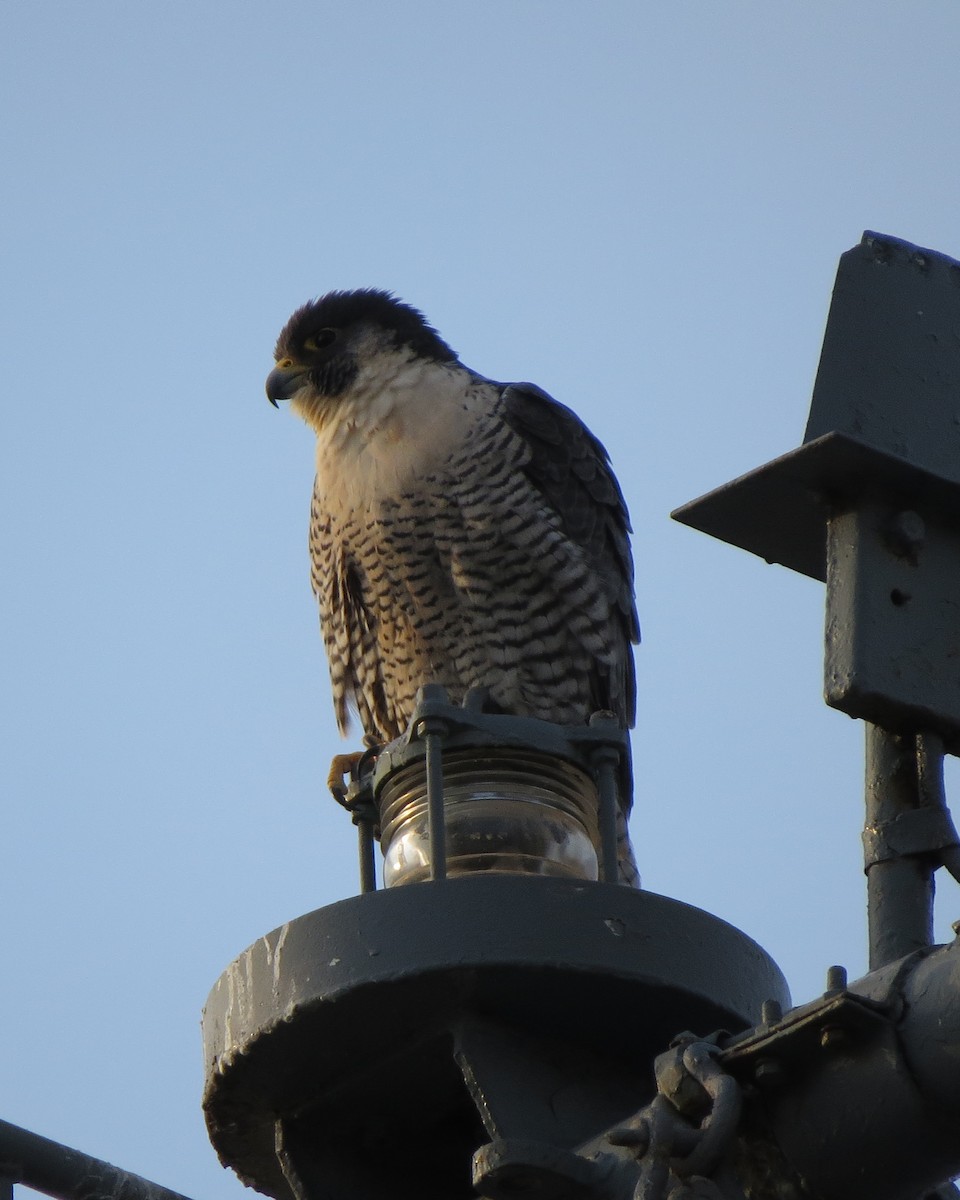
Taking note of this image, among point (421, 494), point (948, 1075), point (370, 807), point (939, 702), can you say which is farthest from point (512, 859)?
point (421, 494)

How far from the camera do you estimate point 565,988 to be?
105 inches

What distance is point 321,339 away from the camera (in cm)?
805

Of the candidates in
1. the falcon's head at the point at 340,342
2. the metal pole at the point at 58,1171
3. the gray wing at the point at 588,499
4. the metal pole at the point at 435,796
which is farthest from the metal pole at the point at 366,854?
the falcon's head at the point at 340,342

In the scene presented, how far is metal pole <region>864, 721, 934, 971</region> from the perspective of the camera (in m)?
2.38

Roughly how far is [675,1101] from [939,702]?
651 millimetres

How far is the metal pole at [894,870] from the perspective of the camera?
7.79ft

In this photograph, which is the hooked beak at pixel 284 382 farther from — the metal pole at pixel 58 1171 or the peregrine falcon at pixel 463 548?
the metal pole at pixel 58 1171

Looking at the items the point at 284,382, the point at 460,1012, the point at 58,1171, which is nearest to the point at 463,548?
the point at 284,382

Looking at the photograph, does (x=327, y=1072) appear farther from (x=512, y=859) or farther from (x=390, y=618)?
(x=390, y=618)

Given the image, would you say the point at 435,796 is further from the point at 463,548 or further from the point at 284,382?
the point at 284,382

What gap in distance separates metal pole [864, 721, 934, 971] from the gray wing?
4.76 metres

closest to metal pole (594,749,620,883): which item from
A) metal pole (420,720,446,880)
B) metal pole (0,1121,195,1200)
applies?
metal pole (420,720,446,880)

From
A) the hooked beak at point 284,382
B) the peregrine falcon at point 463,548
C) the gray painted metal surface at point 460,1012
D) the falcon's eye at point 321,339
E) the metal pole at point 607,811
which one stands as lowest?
the gray painted metal surface at point 460,1012

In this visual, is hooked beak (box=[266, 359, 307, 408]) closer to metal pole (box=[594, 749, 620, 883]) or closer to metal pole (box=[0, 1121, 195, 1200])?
metal pole (box=[594, 749, 620, 883])
